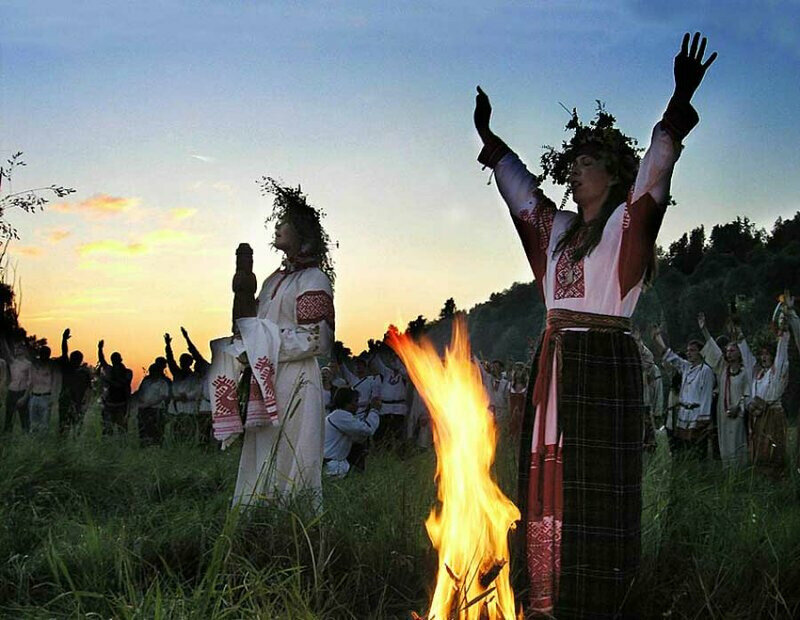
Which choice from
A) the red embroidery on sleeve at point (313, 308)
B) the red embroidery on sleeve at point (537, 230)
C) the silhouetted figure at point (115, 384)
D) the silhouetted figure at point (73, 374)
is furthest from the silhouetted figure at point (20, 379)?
the red embroidery on sleeve at point (537, 230)

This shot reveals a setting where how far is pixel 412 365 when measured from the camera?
4121mm

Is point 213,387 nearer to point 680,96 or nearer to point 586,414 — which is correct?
point 586,414

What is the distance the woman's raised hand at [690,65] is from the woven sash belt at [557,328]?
39.5 inches

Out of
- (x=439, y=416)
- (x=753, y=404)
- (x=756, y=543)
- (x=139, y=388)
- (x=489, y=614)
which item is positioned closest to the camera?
(x=489, y=614)

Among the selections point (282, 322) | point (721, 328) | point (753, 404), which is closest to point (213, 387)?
point (282, 322)

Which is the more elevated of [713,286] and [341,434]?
[713,286]

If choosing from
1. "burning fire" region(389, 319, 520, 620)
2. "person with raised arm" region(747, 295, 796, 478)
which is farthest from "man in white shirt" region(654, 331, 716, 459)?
"burning fire" region(389, 319, 520, 620)

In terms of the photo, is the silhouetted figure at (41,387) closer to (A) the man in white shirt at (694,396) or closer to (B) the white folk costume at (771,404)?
(A) the man in white shirt at (694,396)

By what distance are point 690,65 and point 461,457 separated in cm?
180

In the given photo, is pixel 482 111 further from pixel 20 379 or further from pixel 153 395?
pixel 20 379

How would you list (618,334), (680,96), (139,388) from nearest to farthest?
(680,96) → (618,334) → (139,388)

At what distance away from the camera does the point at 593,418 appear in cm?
459

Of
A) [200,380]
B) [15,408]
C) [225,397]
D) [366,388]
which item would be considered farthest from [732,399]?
[15,408]

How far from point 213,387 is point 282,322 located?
0.58 meters
